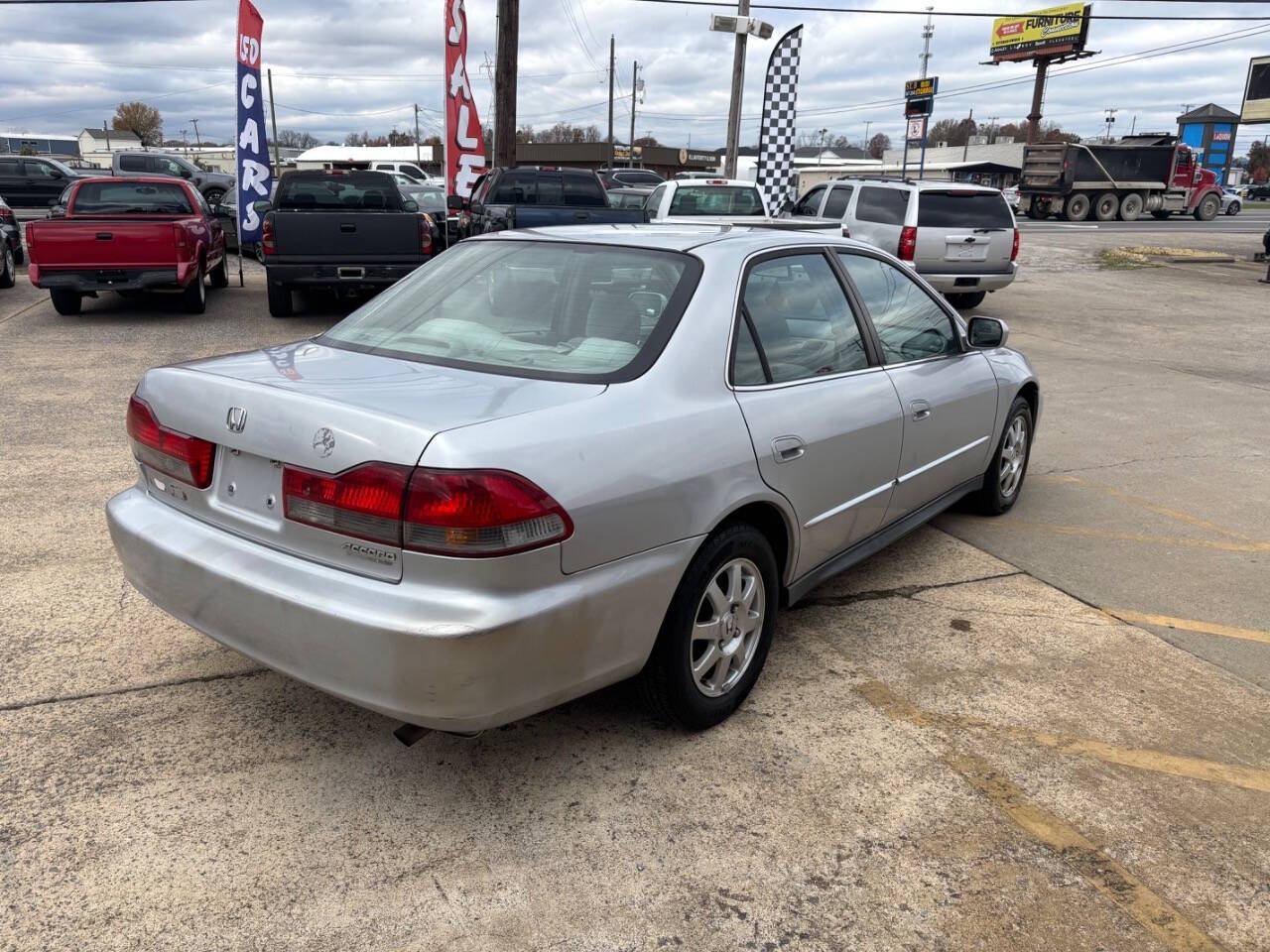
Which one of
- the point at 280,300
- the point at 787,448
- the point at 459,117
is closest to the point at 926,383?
the point at 787,448

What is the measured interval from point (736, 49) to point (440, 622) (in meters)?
19.6

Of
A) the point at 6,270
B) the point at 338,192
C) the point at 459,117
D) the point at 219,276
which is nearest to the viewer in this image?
the point at 338,192

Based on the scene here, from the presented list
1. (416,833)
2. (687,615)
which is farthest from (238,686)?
(687,615)

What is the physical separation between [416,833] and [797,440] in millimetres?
1692

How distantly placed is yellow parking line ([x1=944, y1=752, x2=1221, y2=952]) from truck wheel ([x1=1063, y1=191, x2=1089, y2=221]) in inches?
1623

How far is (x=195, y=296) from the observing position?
12.0 metres

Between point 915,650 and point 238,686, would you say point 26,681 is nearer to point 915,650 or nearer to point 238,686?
point 238,686

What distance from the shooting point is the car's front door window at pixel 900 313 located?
4.07 metres

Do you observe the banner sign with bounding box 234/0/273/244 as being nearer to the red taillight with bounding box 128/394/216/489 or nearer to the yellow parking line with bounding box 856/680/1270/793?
the red taillight with bounding box 128/394/216/489

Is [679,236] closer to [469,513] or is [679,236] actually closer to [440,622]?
[469,513]


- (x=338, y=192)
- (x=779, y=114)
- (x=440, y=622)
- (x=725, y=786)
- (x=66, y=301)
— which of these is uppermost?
(x=779, y=114)

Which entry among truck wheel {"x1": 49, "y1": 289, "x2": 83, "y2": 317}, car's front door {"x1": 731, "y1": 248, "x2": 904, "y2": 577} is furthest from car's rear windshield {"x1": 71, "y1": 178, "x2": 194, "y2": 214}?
car's front door {"x1": 731, "y1": 248, "x2": 904, "y2": 577}

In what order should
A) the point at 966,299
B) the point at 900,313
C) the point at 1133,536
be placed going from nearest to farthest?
the point at 900,313 → the point at 1133,536 → the point at 966,299

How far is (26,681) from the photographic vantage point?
334 centimetres
